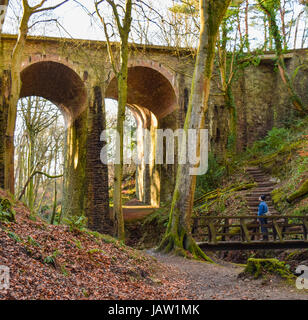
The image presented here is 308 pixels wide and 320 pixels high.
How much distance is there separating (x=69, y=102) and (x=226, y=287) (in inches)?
519

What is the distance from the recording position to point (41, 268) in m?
4.28

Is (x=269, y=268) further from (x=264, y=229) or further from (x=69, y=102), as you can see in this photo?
(x=69, y=102)

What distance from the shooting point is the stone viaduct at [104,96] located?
48.9 feet

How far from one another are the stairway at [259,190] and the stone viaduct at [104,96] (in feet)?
10.0

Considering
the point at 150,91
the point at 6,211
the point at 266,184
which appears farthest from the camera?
the point at 150,91

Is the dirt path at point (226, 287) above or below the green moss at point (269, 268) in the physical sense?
below

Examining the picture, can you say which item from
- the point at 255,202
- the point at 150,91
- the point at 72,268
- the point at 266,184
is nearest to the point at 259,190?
the point at 266,184

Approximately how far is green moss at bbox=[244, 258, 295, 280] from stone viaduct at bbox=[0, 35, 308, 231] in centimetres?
909

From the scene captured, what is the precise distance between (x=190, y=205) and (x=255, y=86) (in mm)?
12646

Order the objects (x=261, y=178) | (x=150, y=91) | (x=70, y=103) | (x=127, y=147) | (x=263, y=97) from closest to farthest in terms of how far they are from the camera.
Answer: (x=261, y=178)
(x=70, y=103)
(x=150, y=91)
(x=263, y=97)
(x=127, y=147)

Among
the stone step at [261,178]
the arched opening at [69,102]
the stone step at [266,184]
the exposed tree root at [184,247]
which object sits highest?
the arched opening at [69,102]

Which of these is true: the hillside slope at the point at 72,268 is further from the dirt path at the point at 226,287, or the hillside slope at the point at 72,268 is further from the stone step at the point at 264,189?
the stone step at the point at 264,189

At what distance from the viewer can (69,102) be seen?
1702cm

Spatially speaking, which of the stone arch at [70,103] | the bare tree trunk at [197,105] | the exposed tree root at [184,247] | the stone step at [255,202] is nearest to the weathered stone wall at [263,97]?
the stone step at [255,202]
